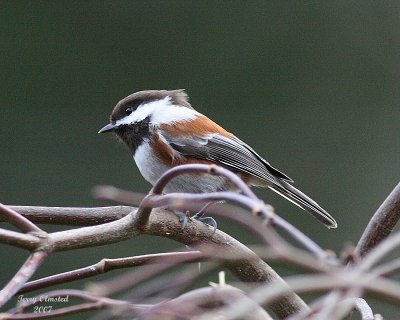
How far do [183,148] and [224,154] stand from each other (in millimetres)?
150

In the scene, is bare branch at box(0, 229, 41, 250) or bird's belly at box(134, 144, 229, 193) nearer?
bare branch at box(0, 229, 41, 250)

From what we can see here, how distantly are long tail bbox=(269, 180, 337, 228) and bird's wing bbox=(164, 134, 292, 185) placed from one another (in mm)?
30

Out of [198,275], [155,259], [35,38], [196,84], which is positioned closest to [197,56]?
[196,84]

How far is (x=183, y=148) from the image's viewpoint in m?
2.50

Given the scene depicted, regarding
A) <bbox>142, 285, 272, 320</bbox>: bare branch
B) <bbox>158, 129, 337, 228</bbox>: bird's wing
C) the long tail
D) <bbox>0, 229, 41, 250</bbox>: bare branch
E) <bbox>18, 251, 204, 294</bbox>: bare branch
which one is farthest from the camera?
<bbox>158, 129, 337, 228</bbox>: bird's wing

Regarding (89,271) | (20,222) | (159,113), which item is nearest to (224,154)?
(159,113)

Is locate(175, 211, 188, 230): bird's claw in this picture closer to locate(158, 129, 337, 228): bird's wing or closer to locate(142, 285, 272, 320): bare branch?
locate(142, 285, 272, 320): bare branch

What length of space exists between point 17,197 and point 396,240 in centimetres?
418

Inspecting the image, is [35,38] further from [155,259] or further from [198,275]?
[198,275]

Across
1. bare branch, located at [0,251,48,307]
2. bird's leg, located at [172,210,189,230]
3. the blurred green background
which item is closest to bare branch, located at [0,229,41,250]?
A: bare branch, located at [0,251,48,307]

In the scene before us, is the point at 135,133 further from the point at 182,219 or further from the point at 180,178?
the point at 182,219

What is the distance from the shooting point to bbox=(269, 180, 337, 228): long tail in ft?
7.78

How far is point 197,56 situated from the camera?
514 cm

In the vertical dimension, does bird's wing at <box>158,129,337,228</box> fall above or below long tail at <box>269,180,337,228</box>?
above
